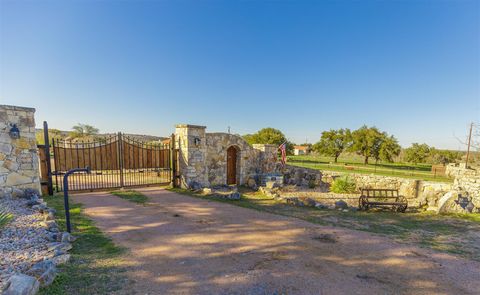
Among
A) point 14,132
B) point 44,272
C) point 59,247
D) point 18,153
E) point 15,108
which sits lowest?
point 59,247

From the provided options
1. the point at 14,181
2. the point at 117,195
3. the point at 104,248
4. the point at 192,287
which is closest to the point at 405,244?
the point at 192,287

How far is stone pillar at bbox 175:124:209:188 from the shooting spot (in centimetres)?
983

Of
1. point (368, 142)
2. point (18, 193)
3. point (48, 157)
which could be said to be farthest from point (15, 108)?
point (368, 142)

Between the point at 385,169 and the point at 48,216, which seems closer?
the point at 48,216

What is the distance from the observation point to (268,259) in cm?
383

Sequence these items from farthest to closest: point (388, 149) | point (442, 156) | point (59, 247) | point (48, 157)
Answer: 1. point (442, 156)
2. point (388, 149)
3. point (48, 157)
4. point (59, 247)

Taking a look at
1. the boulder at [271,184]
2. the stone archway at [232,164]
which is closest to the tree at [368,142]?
the boulder at [271,184]

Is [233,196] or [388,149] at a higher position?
[388,149]

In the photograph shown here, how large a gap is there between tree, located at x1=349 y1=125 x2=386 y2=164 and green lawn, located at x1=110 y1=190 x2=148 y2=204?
27080 millimetres

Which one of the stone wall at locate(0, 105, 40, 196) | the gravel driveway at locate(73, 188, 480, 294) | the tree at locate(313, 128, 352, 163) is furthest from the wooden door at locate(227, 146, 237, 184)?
the tree at locate(313, 128, 352, 163)

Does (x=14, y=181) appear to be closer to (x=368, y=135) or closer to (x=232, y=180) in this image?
(x=232, y=180)

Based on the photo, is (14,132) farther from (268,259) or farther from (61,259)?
(268,259)

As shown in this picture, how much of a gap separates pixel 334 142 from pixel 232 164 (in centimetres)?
2237

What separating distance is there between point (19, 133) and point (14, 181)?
1450 mm
